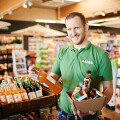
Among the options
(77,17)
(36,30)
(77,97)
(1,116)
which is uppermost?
(36,30)

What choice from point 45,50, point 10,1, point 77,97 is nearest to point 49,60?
point 45,50

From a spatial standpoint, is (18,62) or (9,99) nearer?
(9,99)

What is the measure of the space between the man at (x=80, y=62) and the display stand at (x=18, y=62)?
662 cm

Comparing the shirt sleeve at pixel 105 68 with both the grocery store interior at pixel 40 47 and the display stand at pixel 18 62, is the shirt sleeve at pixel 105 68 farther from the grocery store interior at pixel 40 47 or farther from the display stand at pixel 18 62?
the display stand at pixel 18 62

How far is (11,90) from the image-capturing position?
2572mm

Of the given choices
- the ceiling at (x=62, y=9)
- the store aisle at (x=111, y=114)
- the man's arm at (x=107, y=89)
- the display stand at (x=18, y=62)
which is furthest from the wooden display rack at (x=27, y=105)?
the display stand at (x=18, y=62)

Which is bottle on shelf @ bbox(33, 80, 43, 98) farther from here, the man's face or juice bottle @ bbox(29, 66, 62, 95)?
the man's face

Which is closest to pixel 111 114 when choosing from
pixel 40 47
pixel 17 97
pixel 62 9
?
pixel 17 97

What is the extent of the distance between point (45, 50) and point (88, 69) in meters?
7.58

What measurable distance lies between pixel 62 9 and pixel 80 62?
9.85 metres

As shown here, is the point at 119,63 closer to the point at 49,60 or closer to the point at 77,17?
the point at 77,17

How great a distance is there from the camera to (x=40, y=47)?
975 centimetres

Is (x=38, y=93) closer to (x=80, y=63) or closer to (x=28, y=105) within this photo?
(x=28, y=105)

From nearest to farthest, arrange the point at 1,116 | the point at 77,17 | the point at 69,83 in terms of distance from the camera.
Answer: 1. the point at 77,17
2. the point at 69,83
3. the point at 1,116
